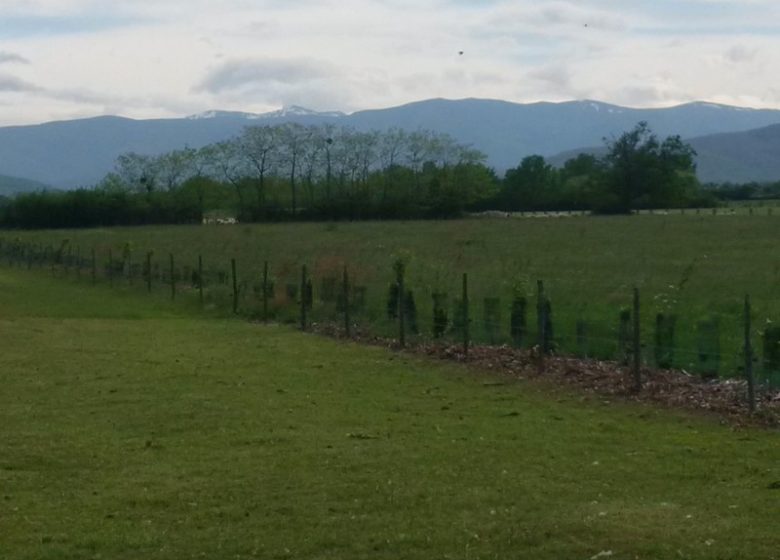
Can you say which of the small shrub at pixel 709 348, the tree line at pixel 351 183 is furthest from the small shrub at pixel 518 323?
the tree line at pixel 351 183

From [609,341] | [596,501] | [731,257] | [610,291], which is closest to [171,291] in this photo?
[610,291]

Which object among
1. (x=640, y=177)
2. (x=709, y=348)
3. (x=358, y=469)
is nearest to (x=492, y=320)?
(x=709, y=348)

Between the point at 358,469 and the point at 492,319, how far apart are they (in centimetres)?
1183

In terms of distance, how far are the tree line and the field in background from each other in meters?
34.6

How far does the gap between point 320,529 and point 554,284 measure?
955 inches

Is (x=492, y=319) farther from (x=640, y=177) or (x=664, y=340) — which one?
(x=640, y=177)

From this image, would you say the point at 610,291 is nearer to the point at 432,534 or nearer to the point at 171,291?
the point at 171,291

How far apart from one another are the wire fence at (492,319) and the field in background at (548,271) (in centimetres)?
7

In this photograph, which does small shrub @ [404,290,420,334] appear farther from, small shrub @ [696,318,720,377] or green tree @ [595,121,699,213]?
green tree @ [595,121,699,213]

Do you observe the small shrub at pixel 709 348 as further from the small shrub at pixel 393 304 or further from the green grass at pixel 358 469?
the small shrub at pixel 393 304

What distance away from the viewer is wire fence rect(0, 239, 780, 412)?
698 inches

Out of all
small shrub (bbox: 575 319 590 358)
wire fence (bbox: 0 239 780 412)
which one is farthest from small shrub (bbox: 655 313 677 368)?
small shrub (bbox: 575 319 590 358)

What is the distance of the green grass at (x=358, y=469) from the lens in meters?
9.27

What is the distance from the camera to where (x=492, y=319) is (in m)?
23.6
